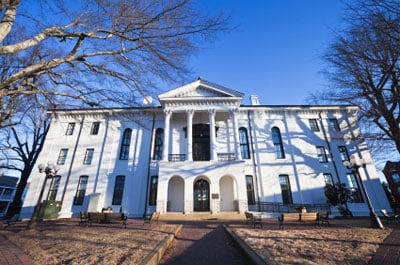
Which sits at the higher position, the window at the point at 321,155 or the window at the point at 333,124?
the window at the point at 333,124

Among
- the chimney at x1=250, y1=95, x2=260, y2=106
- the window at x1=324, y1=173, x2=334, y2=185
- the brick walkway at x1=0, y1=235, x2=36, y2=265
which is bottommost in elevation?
the brick walkway at x1=0, y1=235, x2=36, y2=265

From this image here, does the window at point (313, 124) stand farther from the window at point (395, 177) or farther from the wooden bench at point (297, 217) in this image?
the window at point (395, 177)

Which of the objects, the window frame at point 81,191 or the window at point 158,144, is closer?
the window frame at point 81,191

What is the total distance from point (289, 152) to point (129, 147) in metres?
16.7

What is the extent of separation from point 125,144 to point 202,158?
8361 mm

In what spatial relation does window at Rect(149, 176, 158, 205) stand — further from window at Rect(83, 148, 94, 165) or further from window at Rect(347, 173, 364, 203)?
window at Rect(347, 173, 364, 203)

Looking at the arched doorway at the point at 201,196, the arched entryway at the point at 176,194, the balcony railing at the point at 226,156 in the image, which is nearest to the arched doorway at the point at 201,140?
the balcony railing at the point at 226,156

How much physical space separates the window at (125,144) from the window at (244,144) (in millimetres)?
12024

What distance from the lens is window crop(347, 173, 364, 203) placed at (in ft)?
51.6

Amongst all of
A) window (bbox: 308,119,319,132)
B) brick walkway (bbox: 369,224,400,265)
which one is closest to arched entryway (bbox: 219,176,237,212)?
brick walkway (bbox: 369,224,400,265)

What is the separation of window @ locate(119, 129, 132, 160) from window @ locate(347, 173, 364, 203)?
2227 cm

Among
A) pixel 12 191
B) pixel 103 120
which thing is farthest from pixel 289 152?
pixel 12 191

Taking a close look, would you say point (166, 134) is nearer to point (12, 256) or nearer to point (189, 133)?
point (189, 133)

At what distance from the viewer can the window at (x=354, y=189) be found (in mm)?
15717
